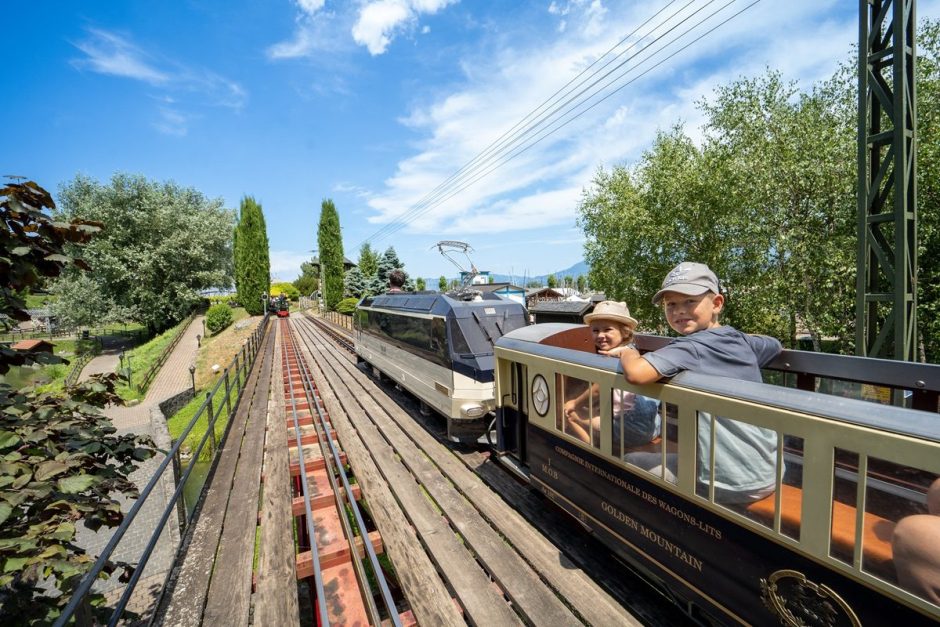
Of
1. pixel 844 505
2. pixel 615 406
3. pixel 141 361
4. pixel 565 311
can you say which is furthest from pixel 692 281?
pixel 141 361

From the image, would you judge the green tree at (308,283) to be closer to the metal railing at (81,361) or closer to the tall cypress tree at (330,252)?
the tall cypress tree at (330,252)

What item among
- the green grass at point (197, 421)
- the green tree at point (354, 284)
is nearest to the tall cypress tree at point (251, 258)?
the green tree at point (354, 284)

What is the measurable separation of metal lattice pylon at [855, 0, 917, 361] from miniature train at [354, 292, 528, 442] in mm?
6120

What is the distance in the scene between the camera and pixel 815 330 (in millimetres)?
14297

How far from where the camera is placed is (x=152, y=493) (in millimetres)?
12672

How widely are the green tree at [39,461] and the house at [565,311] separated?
1274 cm

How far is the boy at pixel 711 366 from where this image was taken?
2.90 meters

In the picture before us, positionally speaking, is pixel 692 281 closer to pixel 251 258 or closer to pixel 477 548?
pixel 477 548

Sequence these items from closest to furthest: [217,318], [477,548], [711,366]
Result: 1. [711,366]
2. [477,548]
3. [217,318]

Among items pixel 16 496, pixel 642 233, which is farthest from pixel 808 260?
pixel 16 496

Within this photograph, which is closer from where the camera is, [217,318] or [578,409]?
[578,409]

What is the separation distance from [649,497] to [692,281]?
1.97 metres

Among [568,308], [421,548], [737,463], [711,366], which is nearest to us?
[737,463]

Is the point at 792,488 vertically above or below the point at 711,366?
below
